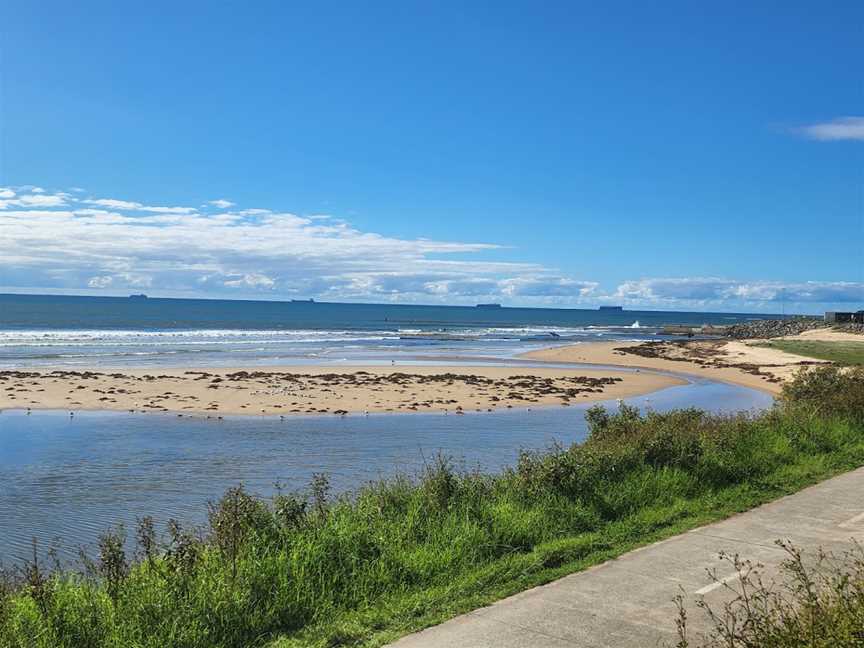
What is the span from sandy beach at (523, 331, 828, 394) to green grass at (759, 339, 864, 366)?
1.11 m

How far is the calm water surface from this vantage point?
12.3 m

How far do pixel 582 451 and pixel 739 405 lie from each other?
19516 millimetres

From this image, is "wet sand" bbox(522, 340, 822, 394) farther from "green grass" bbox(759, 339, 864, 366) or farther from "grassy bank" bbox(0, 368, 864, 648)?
"grassy bank" bbox(0, 368, 864, 648)

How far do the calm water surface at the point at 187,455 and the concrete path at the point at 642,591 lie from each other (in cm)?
621

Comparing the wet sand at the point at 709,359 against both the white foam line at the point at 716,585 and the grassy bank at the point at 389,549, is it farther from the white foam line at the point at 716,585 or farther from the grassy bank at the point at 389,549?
the white foam line at the point at 716,585

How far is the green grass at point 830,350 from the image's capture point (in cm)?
4479

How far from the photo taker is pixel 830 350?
51406mm

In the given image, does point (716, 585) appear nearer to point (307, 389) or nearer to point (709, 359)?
point (307, 389)

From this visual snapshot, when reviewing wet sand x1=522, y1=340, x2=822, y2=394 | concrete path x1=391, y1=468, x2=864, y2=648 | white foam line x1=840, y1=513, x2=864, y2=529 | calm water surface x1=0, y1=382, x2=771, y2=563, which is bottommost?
wet sand x1=522, y1=340, x2=822, y2=394

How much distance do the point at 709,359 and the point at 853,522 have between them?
44.8 m

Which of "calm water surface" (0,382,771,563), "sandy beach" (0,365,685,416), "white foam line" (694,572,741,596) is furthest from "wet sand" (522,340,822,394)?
"white foam line" (694,572,741,596)

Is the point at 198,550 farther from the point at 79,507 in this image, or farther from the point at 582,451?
the point at 79,507

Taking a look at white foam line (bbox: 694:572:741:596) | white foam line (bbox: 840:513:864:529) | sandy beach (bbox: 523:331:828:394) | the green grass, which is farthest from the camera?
the green grass

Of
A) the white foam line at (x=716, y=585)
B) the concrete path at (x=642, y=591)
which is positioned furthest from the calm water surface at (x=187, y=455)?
the white foam line at (x=716, y=585)
